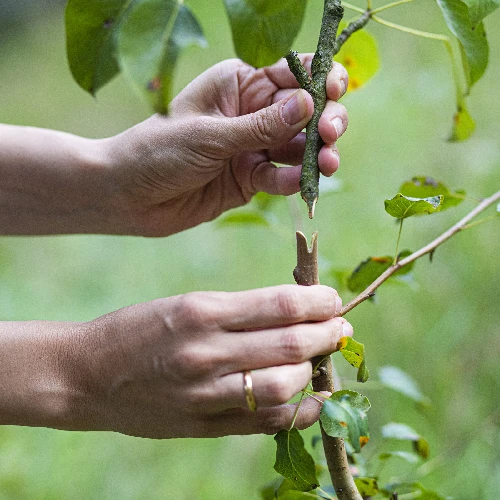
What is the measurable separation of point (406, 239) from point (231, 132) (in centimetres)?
128

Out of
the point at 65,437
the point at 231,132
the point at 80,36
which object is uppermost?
the point at 80,36

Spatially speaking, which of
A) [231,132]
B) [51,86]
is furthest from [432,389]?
[51,86]

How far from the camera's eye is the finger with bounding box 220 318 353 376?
0.64 metres

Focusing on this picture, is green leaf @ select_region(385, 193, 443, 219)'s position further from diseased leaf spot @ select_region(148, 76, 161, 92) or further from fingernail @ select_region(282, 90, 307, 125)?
diseased leaf spot @ select_region(148, 76, 161, 92)

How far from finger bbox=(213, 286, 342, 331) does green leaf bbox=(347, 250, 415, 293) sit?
0.21 metres

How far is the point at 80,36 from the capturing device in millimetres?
580

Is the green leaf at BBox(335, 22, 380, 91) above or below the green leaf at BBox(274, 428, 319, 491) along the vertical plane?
above

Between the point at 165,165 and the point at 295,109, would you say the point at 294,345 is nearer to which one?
the point at 295,109

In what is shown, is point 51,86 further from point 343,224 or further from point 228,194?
point 228,194

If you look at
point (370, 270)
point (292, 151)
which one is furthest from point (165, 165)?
point (370, 270)

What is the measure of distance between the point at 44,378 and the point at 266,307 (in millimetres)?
297

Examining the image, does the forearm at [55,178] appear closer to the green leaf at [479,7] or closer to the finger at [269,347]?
the finger at [269,347]

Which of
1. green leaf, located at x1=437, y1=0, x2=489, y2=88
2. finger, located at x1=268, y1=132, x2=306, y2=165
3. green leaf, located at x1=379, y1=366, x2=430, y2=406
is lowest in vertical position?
green leaf, located at x1=379, y1=366, x2=430, y2=406

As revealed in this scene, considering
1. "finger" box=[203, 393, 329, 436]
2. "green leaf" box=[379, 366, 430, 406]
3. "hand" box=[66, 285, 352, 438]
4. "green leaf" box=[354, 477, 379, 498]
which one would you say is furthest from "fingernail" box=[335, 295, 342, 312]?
"green leaf" box=[379, 366, 430, 406]
